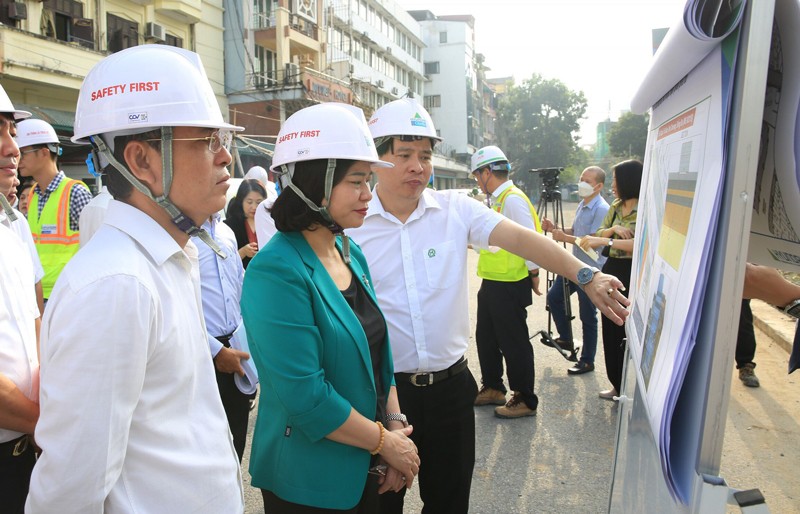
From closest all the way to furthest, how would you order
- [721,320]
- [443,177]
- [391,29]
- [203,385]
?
[721,320] → [203,385] → [391,29] → [443,177]

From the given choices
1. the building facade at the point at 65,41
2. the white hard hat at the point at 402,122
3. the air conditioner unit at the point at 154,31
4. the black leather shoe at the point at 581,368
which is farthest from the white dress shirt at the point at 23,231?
the air conditioner unit at the point at 154,31

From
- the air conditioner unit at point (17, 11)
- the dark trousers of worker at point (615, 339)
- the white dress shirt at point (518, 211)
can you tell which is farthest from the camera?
the air conditioner unit at point (17, 11)

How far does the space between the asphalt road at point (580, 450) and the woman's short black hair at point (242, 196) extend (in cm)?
278

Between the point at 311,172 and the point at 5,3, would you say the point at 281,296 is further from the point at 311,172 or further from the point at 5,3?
the point at 5,3

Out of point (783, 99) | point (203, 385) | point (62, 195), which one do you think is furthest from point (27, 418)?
point (62, 195)

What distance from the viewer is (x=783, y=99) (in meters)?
0.83

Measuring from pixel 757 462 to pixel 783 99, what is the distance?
3.61 m

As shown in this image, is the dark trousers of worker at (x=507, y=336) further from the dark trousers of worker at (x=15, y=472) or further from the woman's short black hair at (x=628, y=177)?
the dark trousers of worker at (x=15, y=472)

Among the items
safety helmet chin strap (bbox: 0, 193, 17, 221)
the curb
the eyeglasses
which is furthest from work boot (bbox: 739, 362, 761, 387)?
safety helmet chin strap (bbox: 0, 193, 17, 221)

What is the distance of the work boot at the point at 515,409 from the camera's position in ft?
14.5

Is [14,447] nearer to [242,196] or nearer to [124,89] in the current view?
[124,89]

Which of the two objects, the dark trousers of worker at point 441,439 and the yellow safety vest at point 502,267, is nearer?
the dark trousers of worker at point 441,439

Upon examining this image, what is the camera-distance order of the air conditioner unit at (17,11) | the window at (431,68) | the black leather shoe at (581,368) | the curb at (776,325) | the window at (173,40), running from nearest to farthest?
the black leather shoe at (581,368), the curb at (776,325), the air conditioner unit at (17,11), the window at (173,40), the window at (431,68)

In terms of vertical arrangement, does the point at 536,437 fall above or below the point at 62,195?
below
